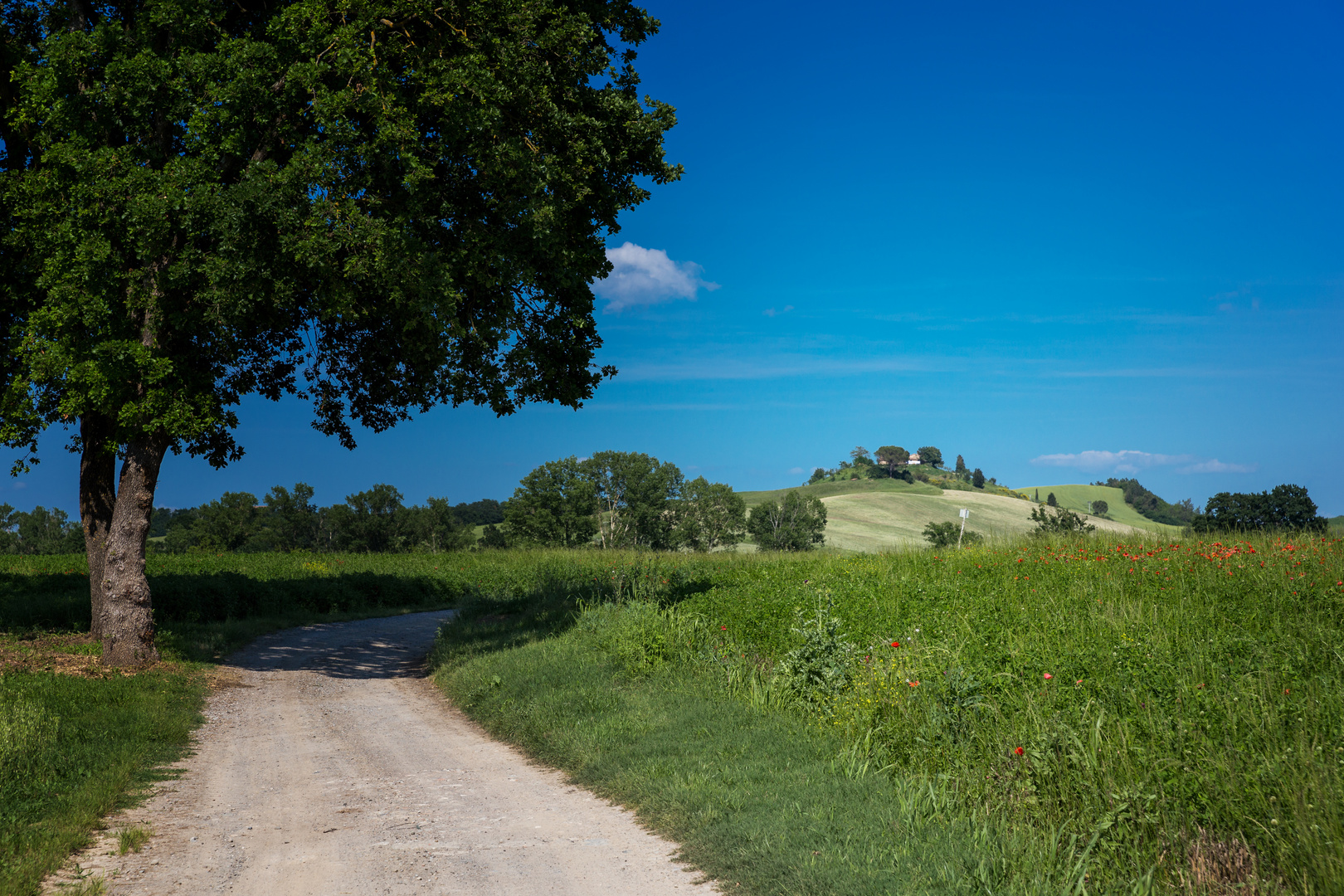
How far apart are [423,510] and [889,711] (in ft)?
249

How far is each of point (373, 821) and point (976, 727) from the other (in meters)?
5.16

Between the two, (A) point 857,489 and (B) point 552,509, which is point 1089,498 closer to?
(A) point 857,489

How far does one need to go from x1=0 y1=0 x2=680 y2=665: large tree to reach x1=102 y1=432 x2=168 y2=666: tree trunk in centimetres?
4

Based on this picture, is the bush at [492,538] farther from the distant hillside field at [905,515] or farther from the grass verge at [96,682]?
the grass verge at [96,682]

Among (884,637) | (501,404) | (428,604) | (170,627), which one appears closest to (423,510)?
(428,604)

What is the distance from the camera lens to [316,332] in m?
15.9

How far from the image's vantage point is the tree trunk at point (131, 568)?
13273 mm

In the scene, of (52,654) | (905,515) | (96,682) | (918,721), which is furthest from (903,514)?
(918,721)

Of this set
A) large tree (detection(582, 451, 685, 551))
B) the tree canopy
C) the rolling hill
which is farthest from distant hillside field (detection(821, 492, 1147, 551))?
the tree canopy

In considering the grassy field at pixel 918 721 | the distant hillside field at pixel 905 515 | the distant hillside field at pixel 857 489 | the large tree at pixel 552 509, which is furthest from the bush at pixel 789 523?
the grassy field at pixel 918 721

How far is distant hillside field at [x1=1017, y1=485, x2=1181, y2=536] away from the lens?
415 feet

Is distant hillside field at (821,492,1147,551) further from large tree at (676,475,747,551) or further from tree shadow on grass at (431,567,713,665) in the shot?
tree shadow on grass at (431,567,713,665)

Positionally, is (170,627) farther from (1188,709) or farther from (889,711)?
(1188,709)

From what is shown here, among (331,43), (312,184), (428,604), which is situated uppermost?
(331,43)
